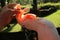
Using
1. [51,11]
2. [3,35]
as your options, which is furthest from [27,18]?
[51,11]

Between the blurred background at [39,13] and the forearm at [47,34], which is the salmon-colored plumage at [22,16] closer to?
the forearm at [47,34]

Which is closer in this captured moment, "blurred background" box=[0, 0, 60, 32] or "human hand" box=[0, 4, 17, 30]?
"human hand" box=[0, 4, 17, 30]

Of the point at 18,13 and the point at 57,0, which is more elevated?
the point at 18,13

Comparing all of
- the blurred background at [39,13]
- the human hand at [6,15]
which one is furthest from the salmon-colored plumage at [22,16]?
the blurred background at [39,13]

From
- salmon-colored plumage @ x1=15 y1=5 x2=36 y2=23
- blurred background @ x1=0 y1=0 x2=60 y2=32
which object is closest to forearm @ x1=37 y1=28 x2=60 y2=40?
salmon-colored plumage @ x1=15 y1=5 x2=36 y2=23

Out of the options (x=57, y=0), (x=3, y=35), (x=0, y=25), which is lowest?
(x=57, y=0)

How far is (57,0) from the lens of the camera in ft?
58.6

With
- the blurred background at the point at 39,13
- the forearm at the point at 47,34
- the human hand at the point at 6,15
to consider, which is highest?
the human hand at the point at 6,15

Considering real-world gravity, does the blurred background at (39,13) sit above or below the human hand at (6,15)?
below

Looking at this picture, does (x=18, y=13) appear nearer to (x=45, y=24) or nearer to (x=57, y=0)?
(x=45, y=24)

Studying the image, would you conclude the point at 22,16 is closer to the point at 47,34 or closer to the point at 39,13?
the point at 47,34

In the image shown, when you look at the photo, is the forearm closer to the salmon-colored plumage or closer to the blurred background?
the salmon-colored plumage

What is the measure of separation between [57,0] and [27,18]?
1751 cm

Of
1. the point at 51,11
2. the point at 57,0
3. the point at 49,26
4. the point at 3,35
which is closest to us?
the point at 49,26
